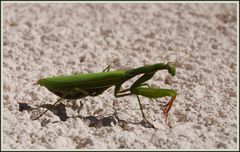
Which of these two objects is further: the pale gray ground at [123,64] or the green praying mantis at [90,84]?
the green praying mantis at [90,84]

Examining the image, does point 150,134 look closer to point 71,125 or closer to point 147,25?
point 71,125

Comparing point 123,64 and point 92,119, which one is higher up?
point 123,64

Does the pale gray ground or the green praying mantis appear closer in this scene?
the pale gray ground

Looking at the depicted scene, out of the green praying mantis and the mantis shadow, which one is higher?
the green praying mantis

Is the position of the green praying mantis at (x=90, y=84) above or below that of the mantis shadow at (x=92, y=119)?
above

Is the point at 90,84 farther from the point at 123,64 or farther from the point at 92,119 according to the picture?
the point at 123,64

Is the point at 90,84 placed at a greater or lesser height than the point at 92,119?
greater

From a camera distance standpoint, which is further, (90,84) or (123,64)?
(123,64)

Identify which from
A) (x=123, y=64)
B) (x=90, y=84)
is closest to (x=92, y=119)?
(x=90, y=84)

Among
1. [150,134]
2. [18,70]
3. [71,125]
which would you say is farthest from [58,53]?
Result: [150,134]
